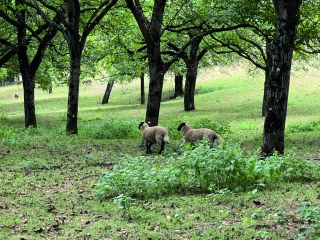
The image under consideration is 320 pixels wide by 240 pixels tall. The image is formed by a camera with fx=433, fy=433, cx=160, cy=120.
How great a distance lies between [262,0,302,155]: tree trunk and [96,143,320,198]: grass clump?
245 cm

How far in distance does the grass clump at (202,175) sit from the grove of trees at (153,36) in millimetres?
2991

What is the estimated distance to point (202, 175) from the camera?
348 inches

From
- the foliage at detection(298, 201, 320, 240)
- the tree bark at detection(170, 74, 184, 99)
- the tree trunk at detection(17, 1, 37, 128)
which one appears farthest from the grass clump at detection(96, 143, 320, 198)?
the tree bark at detection(170, 74, 184, 99)

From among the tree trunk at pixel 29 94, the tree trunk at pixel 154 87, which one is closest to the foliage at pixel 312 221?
the tree trunk at pixel 154 87

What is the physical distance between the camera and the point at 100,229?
679cm

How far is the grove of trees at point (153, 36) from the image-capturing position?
37.5 ft

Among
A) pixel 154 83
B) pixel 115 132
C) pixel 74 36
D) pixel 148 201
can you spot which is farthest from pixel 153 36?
pixel 148 201

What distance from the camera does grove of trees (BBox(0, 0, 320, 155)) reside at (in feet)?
37.5

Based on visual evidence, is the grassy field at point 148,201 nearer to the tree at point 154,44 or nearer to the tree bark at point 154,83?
the tree bark at point 154,83

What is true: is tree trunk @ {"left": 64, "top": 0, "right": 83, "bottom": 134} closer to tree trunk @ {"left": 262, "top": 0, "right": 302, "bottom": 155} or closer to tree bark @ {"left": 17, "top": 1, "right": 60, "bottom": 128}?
tree bark @ {"left": 17, "top": 1, "right": 60, "bottom": 128}

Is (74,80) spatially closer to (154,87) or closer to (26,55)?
(154,87)

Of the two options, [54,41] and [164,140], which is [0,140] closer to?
[164,140]

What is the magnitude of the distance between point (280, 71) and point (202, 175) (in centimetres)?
411

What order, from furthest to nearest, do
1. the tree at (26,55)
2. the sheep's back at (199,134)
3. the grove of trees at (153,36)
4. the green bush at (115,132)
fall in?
the tree at (26,55) → the green bush at (115,132) → the sheep's back at (199,134) → the grove of trees at (153,36)
